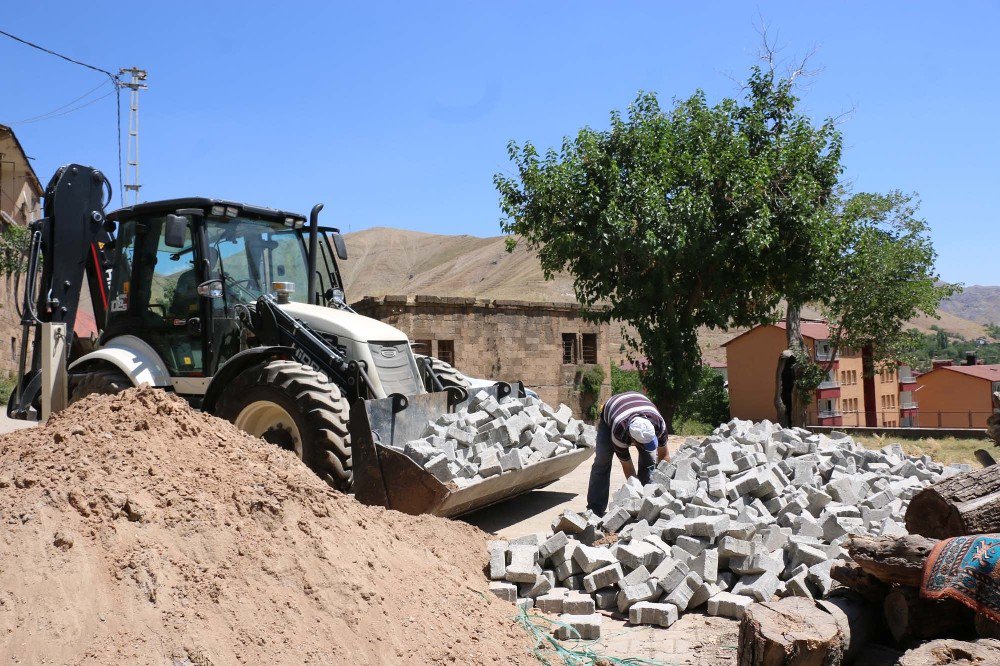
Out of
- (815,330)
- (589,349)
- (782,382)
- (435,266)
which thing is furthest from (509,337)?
(435,266)

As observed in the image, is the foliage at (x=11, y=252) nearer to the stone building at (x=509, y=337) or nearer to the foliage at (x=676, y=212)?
the stone building at (x=509, y=337)

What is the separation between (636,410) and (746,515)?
1469mm

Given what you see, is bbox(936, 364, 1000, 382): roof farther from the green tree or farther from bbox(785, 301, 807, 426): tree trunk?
the green tree

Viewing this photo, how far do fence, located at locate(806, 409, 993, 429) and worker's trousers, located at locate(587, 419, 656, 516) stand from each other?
27172 mm

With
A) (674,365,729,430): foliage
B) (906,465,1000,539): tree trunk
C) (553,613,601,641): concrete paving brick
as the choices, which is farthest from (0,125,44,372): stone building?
(906,465,1000,539): tree trunk

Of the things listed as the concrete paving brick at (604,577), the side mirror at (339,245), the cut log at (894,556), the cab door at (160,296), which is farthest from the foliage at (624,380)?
the cut log at (894,556)

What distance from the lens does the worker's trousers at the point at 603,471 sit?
7551mm

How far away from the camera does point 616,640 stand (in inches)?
200

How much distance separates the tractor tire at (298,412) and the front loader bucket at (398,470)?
0.40 feet

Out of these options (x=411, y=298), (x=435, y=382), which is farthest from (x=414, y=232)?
(x=435, y=382)

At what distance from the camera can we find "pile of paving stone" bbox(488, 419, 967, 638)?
5484 mm

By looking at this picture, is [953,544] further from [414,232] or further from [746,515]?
[414,232]

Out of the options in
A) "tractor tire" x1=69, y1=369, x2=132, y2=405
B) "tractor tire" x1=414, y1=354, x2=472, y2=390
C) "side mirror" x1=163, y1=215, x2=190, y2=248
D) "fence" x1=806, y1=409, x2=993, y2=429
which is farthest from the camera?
"fence" x1=806, y1=409, x2=993, y2=429

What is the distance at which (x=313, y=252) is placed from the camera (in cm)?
845
